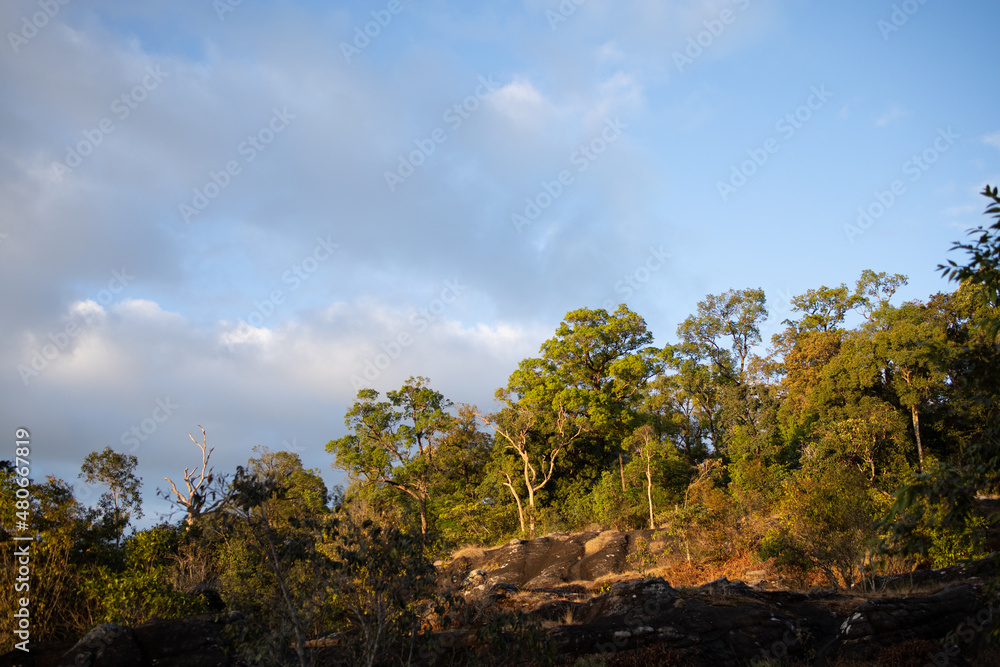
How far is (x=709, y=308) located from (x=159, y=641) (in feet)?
144

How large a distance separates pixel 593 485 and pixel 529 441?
5.21 meters

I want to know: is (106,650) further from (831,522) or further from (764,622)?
(831,522)

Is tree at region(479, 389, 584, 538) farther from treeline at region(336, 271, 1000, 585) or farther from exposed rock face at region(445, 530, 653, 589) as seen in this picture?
exposed rock face at region(445, 530, 653, 589)

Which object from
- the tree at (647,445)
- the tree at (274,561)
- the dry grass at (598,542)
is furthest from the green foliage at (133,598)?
the tree at (647,445)

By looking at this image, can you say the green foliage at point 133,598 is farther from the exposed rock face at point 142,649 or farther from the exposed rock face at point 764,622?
the exposed rock face at point 764,622

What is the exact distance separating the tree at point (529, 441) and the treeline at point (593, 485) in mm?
199

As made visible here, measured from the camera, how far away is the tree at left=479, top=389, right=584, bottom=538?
3956 cm

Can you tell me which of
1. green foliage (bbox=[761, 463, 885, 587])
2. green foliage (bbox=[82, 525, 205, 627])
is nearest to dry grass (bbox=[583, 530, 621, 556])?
green foliage (bbox=[761, 463, 885, 587])

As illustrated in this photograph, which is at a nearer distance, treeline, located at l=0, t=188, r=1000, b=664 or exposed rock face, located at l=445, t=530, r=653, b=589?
treeline, located at l=0, t=188, r=1000, b=664

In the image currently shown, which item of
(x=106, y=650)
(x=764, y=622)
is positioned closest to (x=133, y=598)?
(x=106, y=650)

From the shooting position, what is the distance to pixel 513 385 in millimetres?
42969

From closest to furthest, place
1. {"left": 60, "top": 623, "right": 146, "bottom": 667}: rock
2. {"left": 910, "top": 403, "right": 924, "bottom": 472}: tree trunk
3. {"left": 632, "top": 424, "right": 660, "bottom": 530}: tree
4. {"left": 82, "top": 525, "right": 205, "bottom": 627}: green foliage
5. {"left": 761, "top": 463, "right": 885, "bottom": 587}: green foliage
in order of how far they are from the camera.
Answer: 1. {"left": 60, "top": 623, "right": 146, "bottom": 667}: rock
2. {"left": 82, "top": 525, "right": 205, "bottom": 627}: green foliage
3. {"left": 761, "top": 463, "right": 885, "bottom": 587}: green foliage
4. {"left": 910, "top": 403, "right": 924, "bottom": 472}: tree trunk
5. {"left": 632, "top": 424, "right": 660, "bottom": 530}: tree

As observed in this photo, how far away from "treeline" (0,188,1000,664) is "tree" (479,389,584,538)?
0.65ft

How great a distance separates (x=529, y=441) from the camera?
41.4m
